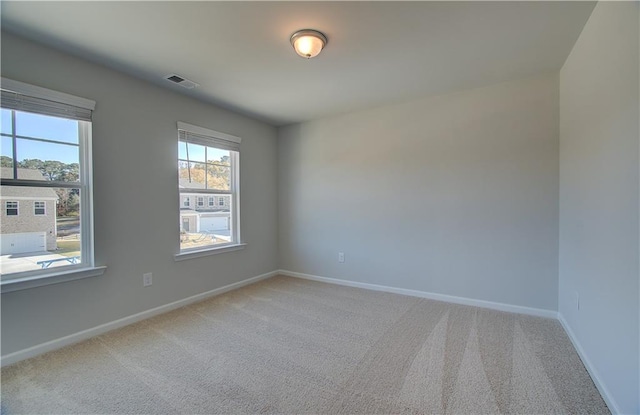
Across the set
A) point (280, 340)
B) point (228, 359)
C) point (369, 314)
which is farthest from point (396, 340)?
point (228, 359)

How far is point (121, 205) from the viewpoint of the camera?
9.07 feet

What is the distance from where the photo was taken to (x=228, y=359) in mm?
2205

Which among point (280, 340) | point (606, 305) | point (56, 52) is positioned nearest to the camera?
point (606, 305)

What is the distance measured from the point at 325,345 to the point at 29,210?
2.62 meters

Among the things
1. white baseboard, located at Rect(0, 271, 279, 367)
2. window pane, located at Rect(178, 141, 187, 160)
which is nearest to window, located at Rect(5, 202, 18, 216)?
white baseboard, located at Rect(0, 271, 279, 367)

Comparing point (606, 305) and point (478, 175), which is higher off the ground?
point (478, 175)

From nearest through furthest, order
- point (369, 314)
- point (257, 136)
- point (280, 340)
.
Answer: point (280, 340)
point (369, 314)
point (257, 136)

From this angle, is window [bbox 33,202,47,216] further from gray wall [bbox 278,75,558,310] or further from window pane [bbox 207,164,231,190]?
gray wall [bbox 278,75,558,310]

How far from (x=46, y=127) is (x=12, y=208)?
0.69 metres

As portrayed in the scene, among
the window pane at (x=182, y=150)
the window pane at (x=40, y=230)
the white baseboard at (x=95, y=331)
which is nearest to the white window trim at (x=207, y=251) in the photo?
the white baseboard at (x=95, y=331)

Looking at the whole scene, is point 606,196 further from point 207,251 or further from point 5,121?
point 5,121

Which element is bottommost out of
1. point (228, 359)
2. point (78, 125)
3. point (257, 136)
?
point (228, 359)

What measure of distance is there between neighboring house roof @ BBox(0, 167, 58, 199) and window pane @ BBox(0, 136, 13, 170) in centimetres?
2

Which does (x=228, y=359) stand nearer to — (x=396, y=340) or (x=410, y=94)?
(x=396, y=340)
